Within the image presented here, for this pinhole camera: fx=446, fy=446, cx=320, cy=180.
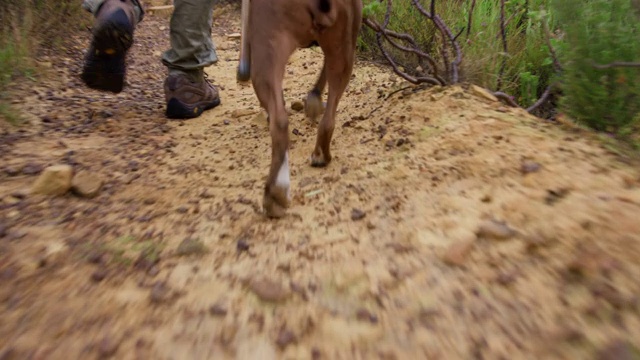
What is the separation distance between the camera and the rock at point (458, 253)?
1151 mm

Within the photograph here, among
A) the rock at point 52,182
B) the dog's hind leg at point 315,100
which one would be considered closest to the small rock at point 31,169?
the rock at point 52,182

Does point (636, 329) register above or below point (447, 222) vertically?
below

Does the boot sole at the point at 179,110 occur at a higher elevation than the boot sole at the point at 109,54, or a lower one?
lower

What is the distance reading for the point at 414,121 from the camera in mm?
2277

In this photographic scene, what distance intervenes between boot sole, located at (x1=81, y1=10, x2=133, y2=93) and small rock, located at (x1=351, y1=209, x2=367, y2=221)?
1.70 metres

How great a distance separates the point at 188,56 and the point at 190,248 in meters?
2.03

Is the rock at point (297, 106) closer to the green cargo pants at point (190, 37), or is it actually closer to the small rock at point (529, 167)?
the green cargo pants at point (190, 37)

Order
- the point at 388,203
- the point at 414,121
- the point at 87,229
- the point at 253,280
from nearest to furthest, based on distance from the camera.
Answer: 1. the point at 253,280
2. the point at 87,229
3. the point at 388,203
4. the point at 414,121

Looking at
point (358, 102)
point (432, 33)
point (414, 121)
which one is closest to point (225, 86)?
point (358, 102)

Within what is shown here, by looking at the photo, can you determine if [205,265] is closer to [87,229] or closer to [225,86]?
[87,229]

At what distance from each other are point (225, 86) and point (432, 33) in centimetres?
181

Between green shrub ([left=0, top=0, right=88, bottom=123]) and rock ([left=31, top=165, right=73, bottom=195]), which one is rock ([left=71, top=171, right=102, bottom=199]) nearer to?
rock ([left=31, top=165, right=73, bottom=195])

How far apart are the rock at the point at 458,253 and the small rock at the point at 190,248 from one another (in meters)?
0.70

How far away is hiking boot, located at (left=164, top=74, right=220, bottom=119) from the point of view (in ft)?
9.70
